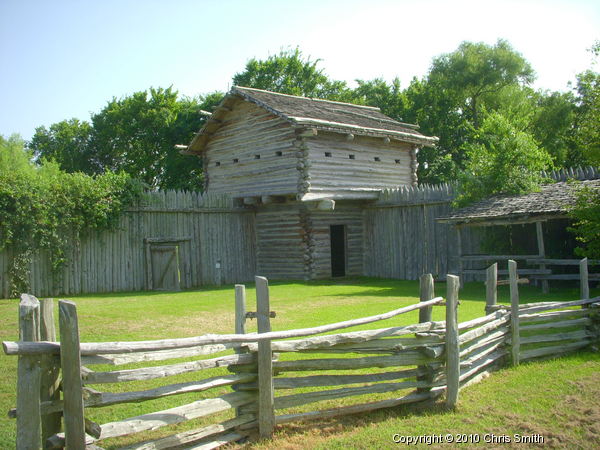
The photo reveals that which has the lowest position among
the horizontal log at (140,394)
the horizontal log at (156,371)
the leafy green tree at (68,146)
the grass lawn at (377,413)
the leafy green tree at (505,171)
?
the grass lawn at (377,413)

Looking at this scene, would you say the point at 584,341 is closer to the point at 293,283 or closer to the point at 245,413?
the point at 245,413

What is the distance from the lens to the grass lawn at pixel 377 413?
5.55 m

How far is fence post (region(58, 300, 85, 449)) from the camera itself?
13.3 feet

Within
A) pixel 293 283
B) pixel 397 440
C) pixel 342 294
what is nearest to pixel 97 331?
pixel 397 440

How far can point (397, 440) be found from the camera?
17.6ft

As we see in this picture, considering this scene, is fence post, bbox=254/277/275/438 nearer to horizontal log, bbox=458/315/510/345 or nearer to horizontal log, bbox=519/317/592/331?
horizontal log, bbox=458/315/510/345

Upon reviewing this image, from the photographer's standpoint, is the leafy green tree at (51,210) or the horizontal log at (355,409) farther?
the leafy green tree at (51,210)

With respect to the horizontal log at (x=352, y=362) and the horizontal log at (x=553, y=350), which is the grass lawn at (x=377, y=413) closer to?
the horizontal log at (x=553, y=350)

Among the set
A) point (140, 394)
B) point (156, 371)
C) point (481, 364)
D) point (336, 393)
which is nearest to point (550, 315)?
point (481, 364)

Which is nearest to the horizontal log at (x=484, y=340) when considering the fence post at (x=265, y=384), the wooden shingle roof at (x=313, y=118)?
the fence post at (x=265, y=384)

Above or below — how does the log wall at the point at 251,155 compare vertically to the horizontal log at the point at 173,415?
above

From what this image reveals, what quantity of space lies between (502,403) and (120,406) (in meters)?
4.32

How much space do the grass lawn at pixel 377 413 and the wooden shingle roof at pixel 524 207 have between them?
1995 mm

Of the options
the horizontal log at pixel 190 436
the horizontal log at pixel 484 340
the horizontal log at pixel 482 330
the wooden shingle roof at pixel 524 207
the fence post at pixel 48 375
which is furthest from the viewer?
the wooden shingle roof at pixel 524 207
